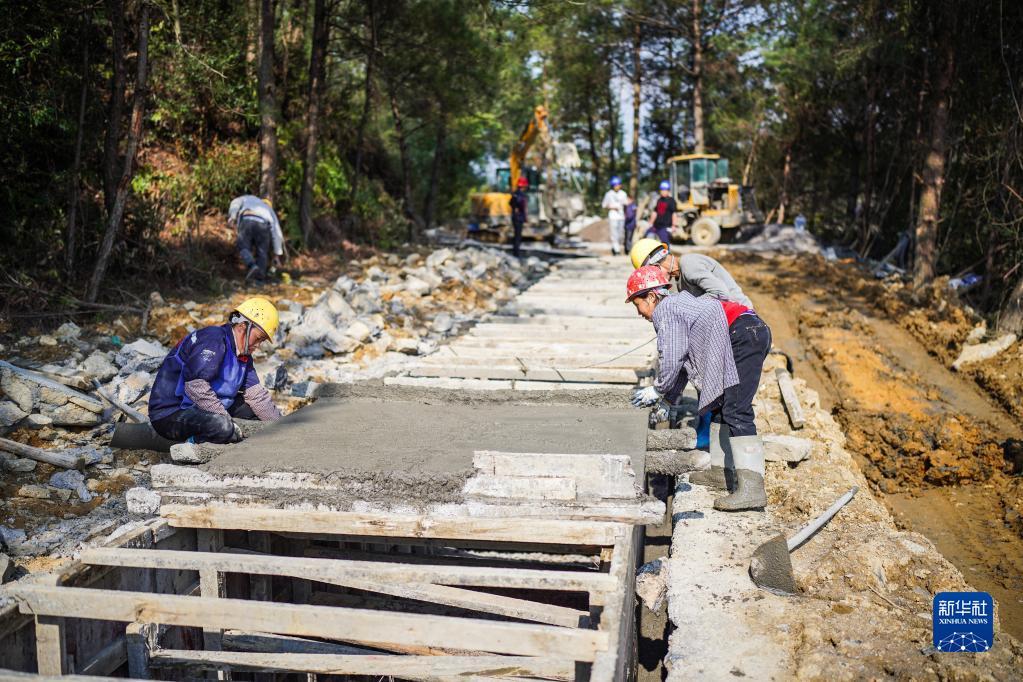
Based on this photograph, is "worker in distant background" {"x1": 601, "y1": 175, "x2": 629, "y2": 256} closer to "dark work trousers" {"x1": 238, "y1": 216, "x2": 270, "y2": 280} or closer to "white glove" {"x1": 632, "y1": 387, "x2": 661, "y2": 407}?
"dark work trousers" {"x1": 238, "y1": 216, "x2": 270, "y2": 280}

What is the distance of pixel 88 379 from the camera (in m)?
6.57

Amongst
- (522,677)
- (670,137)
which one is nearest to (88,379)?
(522,677)

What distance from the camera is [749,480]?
4.68 m

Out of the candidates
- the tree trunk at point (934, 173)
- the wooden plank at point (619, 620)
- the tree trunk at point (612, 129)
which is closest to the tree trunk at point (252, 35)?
the tree trunk at point (934, 173)

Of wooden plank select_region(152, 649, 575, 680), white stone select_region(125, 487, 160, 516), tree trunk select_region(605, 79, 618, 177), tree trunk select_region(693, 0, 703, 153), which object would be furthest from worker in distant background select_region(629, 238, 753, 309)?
tree trunk select_region(605, 79, 618, 177)

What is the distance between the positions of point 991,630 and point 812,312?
902 cm

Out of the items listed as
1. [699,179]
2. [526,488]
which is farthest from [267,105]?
[699,179]

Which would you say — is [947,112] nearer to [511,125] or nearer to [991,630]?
[991,630]

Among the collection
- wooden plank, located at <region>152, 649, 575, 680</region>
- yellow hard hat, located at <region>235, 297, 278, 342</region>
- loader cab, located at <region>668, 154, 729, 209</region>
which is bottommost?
wooden plank, located at <region>152, 649, 575, 680</region>

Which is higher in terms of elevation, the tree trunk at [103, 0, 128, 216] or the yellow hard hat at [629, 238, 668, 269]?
the tree trunk at [103, 0, 128, 216]

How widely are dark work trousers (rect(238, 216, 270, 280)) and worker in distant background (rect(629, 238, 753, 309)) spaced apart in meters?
6.46

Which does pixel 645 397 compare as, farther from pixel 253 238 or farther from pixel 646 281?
pixel 253 238

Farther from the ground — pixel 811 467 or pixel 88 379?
pixel 88 379

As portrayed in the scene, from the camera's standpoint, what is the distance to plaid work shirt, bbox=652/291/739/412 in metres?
4.58
